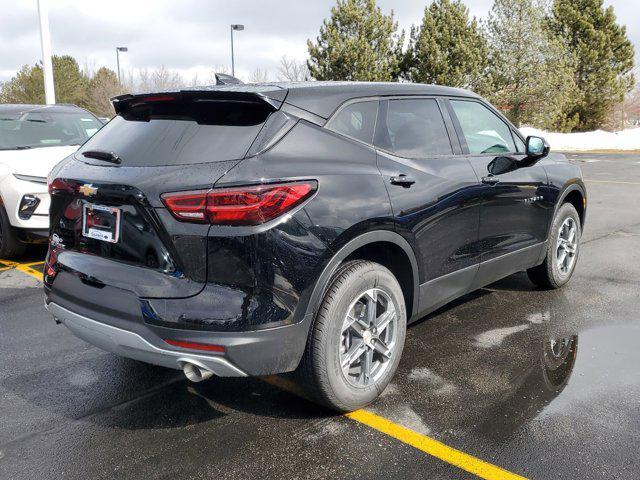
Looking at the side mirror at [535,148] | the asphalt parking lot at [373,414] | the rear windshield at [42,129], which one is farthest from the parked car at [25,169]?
the side mirror at [535,148]

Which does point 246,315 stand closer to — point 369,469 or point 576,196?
point 369,469

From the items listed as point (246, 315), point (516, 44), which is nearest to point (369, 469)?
point (246, 315)

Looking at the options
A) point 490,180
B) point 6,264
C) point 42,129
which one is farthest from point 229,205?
point 42,129

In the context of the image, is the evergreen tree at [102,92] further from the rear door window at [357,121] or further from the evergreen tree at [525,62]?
the rear door window at [357,121]

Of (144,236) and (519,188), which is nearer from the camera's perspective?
(144,236)

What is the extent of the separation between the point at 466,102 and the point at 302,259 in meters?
2.20

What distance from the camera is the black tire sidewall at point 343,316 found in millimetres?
2893

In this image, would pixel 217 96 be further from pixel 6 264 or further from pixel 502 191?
pixel 6 264

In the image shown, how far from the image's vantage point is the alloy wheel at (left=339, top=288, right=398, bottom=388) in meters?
3.10

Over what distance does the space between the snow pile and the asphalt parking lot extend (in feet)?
97.8

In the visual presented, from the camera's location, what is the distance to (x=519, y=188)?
438 cm

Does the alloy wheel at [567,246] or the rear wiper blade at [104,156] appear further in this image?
the alloy wheel at [567,246]

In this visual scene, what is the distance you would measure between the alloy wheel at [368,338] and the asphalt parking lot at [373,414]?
0.21 m

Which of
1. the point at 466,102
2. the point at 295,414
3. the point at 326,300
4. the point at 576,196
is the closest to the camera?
the point at 326,300
